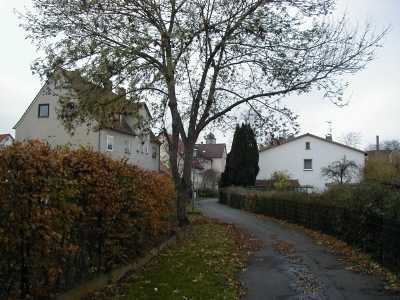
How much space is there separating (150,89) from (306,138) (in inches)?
1514

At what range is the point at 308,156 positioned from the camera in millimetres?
52000

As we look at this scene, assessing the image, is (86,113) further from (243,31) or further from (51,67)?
(243,31)

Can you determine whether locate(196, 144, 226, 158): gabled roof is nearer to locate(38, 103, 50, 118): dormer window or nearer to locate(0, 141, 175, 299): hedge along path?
locate(38, 103, 50, 118): dormer window

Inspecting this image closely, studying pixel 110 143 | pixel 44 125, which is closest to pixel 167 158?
pixel 110 143

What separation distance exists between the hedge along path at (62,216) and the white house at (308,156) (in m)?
44.1

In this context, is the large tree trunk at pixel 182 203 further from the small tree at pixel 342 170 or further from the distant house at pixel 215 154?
the distant house at pixel 215 154

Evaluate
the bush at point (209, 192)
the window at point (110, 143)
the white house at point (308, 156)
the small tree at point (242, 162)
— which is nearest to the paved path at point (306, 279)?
the window at point (110, 143)

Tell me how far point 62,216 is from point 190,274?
374 centimetres

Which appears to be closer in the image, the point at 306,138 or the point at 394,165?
the point at 394,165

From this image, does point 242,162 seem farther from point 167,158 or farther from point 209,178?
point 167,158

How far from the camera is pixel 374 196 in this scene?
10.5 m

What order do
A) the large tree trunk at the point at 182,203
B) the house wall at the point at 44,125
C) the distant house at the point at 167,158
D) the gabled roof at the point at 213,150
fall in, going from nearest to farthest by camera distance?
the large tree trunk at the point at 182,203 < the distant house at the point at 167,158 < the house wall at the point at 44,125 < the gabled roof at the point at 213,150

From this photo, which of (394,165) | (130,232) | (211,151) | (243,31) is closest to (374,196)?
(130,232)

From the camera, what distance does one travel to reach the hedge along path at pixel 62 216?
14.9ft
